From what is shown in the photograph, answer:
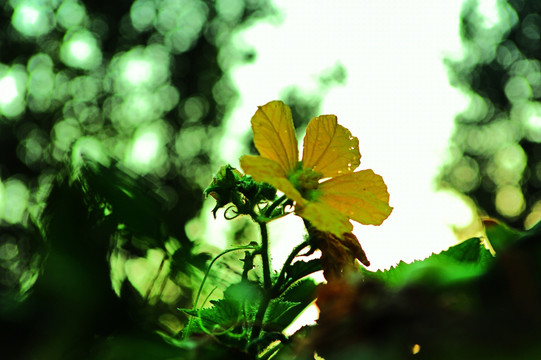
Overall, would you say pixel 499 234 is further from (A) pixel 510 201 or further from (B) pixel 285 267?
(A) pixel 510 201

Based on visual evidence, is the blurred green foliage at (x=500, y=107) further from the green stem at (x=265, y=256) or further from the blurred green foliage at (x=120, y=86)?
the green stem at (x=265, y=256)

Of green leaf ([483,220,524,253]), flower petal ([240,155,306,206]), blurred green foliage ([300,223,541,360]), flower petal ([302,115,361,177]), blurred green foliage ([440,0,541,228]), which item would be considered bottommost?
blurred green foliage ([440,0,541,228])

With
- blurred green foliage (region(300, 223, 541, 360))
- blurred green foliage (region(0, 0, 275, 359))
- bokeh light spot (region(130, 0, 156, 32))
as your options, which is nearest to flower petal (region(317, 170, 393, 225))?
blurred green foliage (region(300, 223, 541, 360))

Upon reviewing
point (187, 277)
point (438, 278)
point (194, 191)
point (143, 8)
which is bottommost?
point (194, 191)

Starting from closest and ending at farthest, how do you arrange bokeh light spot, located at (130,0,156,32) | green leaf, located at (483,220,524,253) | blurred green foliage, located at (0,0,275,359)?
green leaf, located at (483,220,524,253) < blurred green foliage, located at (0,0,275,359) < bokeh light spot, located at (130,0,156,32)

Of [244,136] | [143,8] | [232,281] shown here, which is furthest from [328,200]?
[143,8]

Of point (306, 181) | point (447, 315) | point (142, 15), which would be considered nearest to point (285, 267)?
point (306, 181)

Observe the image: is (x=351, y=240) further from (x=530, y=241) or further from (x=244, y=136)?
(x=244, y=136)

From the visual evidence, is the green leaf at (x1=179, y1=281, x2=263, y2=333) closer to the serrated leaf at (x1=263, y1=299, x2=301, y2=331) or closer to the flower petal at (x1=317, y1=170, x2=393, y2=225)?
the serrated leaf at (x1=263, y1=299, x2=301, y2=331)

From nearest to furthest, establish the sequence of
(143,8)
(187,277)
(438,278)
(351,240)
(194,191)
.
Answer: (438,278), (187,277), (351,240), (194,191), (143,8)
